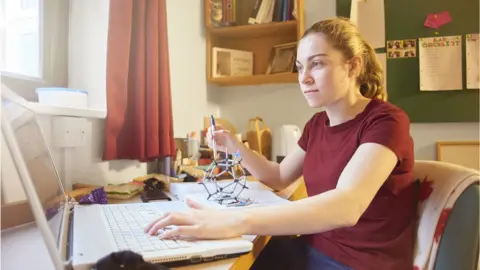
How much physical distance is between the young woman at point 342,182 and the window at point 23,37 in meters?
1.11

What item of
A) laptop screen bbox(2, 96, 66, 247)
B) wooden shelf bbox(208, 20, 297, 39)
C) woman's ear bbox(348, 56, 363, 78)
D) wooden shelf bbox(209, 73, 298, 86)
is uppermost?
wooden shelf bbox(208, 20, 297, 39)

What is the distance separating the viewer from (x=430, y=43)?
2.21 metres

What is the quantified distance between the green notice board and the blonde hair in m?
1.27

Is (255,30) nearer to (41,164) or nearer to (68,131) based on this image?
(68,131)

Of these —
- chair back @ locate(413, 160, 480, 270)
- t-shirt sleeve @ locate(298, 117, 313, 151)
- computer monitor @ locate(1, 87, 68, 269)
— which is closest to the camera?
computer monitor @ locate(1, 87, 68, 269)

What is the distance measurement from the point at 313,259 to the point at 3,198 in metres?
0.77

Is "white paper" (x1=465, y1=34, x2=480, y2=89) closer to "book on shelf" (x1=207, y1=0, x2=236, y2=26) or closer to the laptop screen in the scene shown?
"book on shelf" (x1=207, y1=0, x2=236, y2=26)

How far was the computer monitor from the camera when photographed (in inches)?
18.5

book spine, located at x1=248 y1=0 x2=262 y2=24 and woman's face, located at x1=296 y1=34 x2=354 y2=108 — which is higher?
book spine, located at x1=248 y1=0 x2=262 y2=24

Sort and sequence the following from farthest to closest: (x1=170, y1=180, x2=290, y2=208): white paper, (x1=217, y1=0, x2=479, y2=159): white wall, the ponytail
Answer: (x1=217, y1=0, x2=479, y2=159): white wall, the ponytail, (x1=170, y1=180, x2=290, y2=208): white paper

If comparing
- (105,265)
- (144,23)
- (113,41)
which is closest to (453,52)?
(144,23)

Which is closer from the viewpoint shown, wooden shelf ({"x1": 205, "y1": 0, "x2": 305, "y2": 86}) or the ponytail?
the ponytail

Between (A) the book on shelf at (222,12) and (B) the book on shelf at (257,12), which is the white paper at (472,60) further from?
(A) the book on shelf at (222,12)

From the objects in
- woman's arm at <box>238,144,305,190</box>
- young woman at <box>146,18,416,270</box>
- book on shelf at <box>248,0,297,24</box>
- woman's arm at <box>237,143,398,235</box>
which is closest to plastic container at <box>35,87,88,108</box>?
woman's arm at <box>238,144,305,190</box>
